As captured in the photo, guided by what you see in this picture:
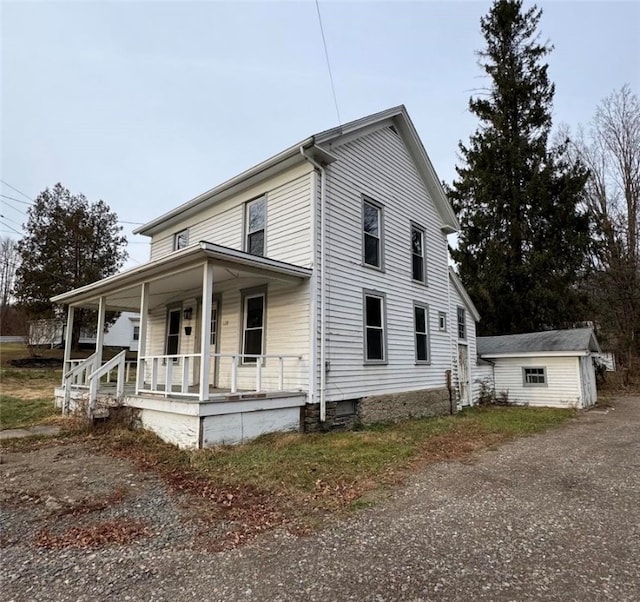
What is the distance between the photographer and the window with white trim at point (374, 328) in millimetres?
10164

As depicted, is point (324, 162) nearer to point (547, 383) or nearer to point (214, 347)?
point (214, 347)

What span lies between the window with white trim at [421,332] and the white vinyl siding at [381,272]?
23cm

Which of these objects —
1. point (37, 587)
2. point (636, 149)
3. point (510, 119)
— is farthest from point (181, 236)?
point (636, 149)

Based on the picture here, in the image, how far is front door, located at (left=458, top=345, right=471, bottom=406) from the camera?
14.8m

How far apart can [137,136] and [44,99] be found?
3628 mm

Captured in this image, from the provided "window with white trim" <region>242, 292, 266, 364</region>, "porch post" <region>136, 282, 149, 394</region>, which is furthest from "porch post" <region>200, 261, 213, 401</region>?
"window with white trim" <region>242, 292, 266, 364</region>

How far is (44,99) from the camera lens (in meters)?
15.1

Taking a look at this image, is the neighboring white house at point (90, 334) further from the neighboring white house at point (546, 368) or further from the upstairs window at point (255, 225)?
the neighboring white house at point (546, 368)

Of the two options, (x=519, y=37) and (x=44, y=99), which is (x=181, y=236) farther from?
(x=519, y=37)

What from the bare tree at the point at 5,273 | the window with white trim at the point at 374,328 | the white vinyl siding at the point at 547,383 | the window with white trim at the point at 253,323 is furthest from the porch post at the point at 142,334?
the bare tree at the point at 5,273

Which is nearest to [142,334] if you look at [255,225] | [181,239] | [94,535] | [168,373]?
[168,373]

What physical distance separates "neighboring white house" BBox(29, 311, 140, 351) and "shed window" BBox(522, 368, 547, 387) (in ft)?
90.0

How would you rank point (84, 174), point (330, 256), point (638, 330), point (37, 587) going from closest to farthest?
point (37, 587), point (330, 256), point (638, 330), point (84, 174)

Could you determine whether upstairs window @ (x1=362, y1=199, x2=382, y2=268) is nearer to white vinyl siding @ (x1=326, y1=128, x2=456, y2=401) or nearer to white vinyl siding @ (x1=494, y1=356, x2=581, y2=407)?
white vinyl siding @ (x1=326, y1=128, x2=456, y2=401)
